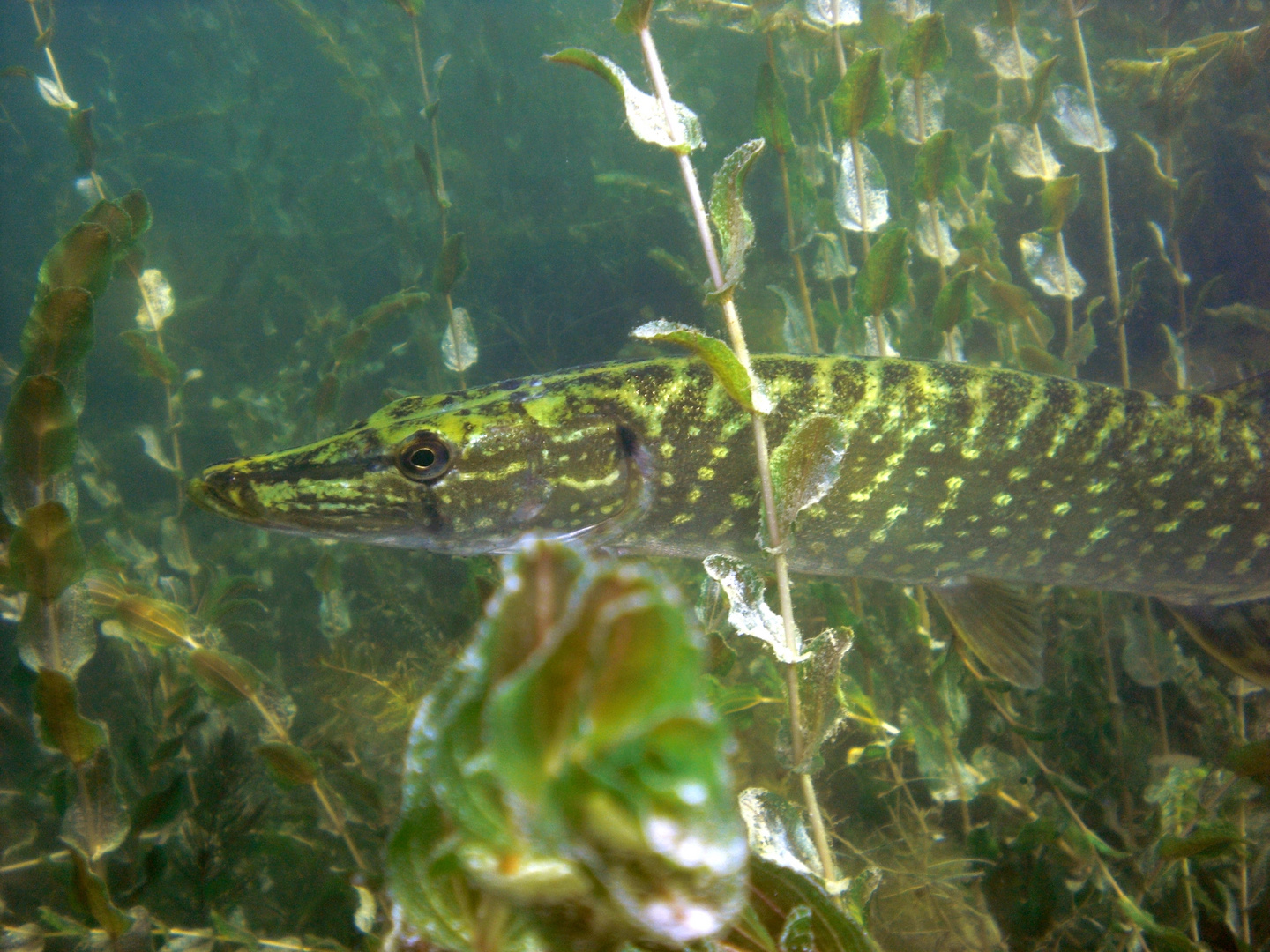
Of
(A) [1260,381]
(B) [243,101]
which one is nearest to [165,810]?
(A) [1260,381]

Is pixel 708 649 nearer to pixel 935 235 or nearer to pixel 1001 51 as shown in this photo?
pixel 935 235

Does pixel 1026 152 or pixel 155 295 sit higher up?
pixel 155 295

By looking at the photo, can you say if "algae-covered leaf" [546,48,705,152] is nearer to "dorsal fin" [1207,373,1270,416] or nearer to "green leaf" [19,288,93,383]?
"green leaf" [19,288,93,383]

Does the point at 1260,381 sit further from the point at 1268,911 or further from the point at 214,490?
the point at 214,490

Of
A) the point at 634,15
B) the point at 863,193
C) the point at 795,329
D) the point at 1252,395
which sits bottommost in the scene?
the point at 1252,395

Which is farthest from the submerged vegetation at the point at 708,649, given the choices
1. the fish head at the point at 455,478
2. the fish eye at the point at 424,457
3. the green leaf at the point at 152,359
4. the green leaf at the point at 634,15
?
the fish eye at the point at 424,457

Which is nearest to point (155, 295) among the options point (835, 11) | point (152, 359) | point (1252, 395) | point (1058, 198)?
point (152, 359)
